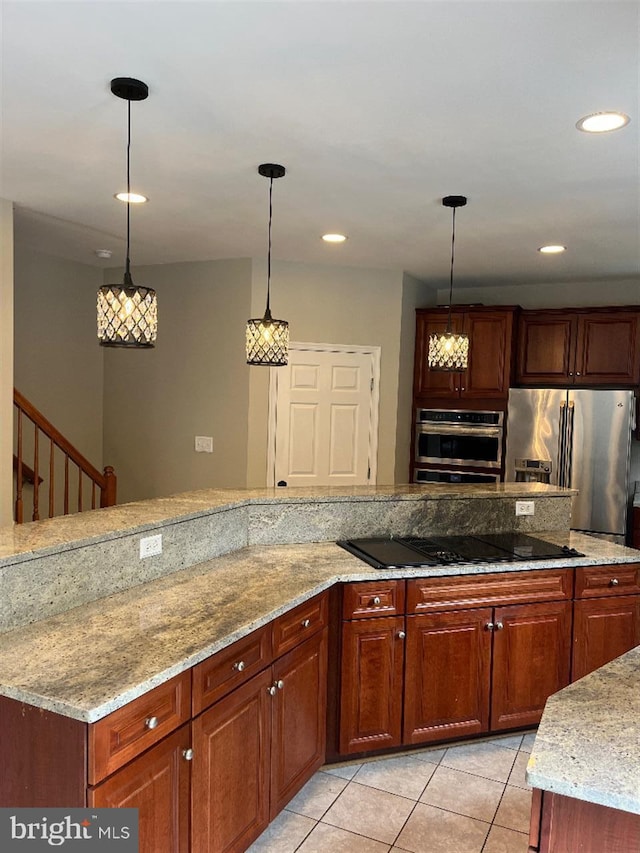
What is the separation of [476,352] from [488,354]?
99 millimetres

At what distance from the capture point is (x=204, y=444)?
16.4 feet

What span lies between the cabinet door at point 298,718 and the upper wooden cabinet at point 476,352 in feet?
10.3

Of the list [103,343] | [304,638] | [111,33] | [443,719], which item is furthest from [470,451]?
[111,33]

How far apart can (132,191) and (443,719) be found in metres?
3.00

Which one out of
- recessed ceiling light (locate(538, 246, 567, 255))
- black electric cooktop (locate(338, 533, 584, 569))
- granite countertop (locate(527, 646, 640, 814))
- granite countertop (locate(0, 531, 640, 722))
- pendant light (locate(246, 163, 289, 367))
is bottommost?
granite countertop (locate(527, 646, 640, 814))

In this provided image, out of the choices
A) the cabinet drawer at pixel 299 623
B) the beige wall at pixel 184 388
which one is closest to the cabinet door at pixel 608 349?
the beige wall at pixel 184 388

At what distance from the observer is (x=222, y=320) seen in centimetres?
485

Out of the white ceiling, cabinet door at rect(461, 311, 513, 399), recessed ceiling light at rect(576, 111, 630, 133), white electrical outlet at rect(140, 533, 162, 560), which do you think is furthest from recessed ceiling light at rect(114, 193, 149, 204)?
cabinet door at rect(461, 311, 513, 399)

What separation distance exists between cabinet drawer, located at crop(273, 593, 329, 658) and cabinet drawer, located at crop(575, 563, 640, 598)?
1.26 meters

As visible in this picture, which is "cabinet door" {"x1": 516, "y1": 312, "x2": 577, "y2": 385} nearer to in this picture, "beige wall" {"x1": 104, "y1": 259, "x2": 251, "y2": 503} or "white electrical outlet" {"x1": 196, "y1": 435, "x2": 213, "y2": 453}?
"beige wall" {"x1": 104, "y1": 259, "x2": 251, "y2": 503}

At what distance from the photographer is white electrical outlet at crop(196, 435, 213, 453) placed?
196 inches

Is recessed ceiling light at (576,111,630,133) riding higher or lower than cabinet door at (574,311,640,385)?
higher

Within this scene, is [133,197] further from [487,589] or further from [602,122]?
[487,589]

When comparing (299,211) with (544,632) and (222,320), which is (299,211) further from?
(544,632)
